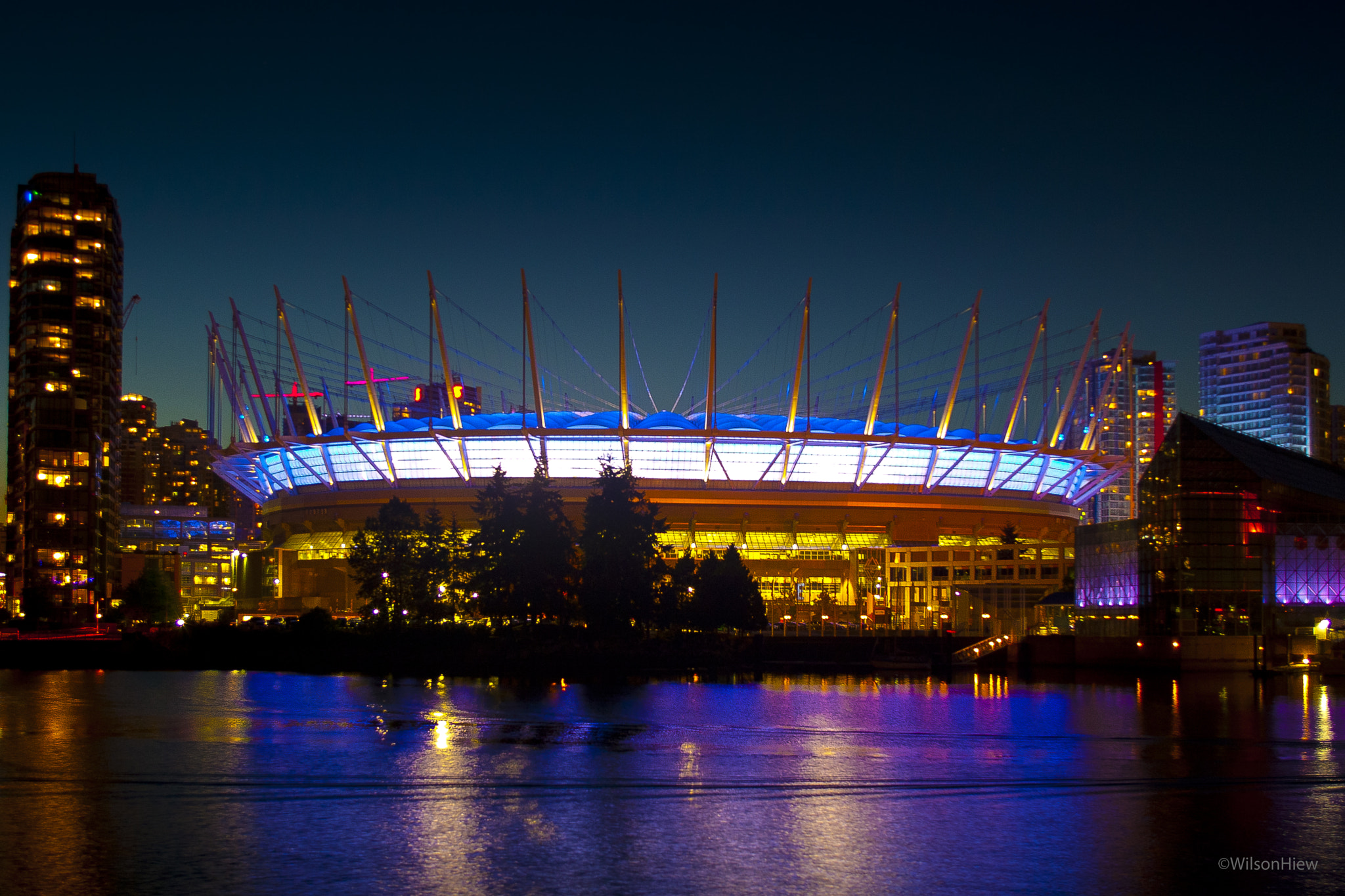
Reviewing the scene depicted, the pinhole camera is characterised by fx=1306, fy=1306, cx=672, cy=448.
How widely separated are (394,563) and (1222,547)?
41.1 metres

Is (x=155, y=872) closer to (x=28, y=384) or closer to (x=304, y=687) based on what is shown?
(x=304, y=687)

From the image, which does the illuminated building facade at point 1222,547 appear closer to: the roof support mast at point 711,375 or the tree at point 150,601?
the roof support mast at point 711,375

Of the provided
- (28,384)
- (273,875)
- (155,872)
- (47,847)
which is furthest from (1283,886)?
(28,384)

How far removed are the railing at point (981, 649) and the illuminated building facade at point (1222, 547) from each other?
21.0 feet

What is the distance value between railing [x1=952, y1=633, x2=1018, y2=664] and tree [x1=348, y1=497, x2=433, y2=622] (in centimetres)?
2689

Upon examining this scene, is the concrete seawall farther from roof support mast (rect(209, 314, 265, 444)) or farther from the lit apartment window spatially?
the lit apartment window

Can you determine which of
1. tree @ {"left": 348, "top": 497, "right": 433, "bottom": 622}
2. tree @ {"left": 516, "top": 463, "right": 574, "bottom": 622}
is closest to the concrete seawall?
tree @ {"left": 516, "top": 463, "right": 574, "bottom": 622}

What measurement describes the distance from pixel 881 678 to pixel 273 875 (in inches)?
1737

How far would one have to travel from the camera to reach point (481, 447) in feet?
292

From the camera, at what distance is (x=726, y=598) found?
68.9m

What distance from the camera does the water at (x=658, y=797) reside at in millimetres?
18234

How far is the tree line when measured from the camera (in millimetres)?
61938

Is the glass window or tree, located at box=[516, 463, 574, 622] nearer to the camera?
tree, located at box=[516, 463, 574, 622]

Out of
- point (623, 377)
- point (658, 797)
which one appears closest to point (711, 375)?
point (623, 377)
